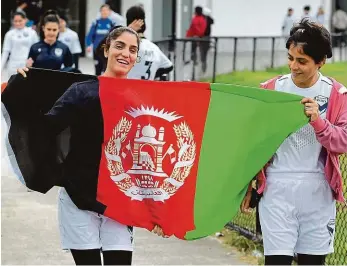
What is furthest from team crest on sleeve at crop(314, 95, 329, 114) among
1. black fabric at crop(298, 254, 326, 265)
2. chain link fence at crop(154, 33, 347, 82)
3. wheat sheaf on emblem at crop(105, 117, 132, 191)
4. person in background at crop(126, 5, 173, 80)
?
chain link fence at crop(154, 33, 347, 82)

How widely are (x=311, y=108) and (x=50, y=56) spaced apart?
676 centimetres

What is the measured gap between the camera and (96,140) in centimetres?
498

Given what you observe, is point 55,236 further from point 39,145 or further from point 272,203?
point 272,203

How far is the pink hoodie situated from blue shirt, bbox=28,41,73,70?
6.44m

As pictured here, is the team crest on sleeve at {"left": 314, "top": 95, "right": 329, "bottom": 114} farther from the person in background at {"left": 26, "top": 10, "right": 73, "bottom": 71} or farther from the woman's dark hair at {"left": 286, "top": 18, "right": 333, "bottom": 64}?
the person in background at {"left": 26, "top": 10, "right": 73, "bottom": 71}

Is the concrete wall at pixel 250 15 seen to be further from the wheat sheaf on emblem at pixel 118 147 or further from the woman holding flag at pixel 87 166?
the wheat sheaf on emblem at pixel 118 147

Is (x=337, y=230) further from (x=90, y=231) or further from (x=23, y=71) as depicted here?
(x=23, y=71)

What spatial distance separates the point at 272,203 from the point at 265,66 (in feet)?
56.6

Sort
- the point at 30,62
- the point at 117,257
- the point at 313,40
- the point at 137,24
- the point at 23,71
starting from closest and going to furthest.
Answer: the point at 313,40
the point at 117,257
the point at 23,71
the point at 137,24
the point at 30,62

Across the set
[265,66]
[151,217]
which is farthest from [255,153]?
[265,66]

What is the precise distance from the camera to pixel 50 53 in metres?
11.1

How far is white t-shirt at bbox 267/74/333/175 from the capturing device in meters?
4.82

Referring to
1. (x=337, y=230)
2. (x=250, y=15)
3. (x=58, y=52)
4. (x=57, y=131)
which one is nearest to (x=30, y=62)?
(x=58, y=52)

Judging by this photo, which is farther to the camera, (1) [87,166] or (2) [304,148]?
(1) [87,166]
